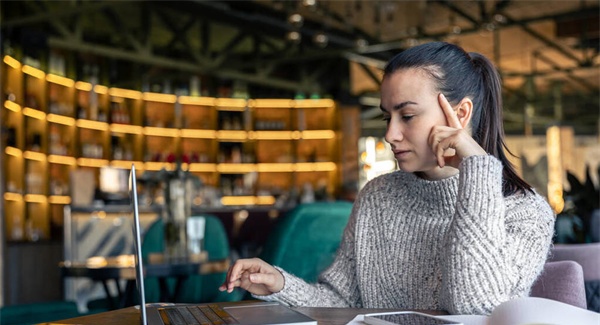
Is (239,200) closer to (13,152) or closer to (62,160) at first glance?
(62,160)

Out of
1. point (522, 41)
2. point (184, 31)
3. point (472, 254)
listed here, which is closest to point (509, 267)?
point (472, 254)

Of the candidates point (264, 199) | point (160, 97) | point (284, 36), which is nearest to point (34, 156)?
point (160, 97)

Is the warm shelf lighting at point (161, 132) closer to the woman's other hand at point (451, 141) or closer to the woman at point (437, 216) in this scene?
the woman at point (437, 216)

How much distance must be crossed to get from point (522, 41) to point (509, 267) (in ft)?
40.3

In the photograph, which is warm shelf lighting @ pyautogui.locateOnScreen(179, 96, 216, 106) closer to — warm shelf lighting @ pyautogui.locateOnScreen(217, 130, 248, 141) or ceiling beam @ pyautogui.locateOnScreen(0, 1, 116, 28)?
warm shelf lighting @ pyautogui.locateOnScreen(217, 130, 248, 141)

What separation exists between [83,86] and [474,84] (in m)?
8.35

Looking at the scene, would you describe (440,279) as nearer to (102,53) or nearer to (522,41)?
(102,53)

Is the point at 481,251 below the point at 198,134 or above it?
below

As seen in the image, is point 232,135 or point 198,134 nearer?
point 198,134

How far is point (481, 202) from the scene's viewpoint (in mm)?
1357

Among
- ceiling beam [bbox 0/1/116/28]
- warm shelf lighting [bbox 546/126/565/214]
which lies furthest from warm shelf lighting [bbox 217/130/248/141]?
warm shelf lighting [bbox 546/126/565/214]

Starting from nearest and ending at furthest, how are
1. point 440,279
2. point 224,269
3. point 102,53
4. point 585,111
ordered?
point 440,279 < point 224,269 < point 102,53 < point 585,111

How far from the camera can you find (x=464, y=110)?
1.57 meters

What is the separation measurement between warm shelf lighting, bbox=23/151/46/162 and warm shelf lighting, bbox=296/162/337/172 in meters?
4.81
